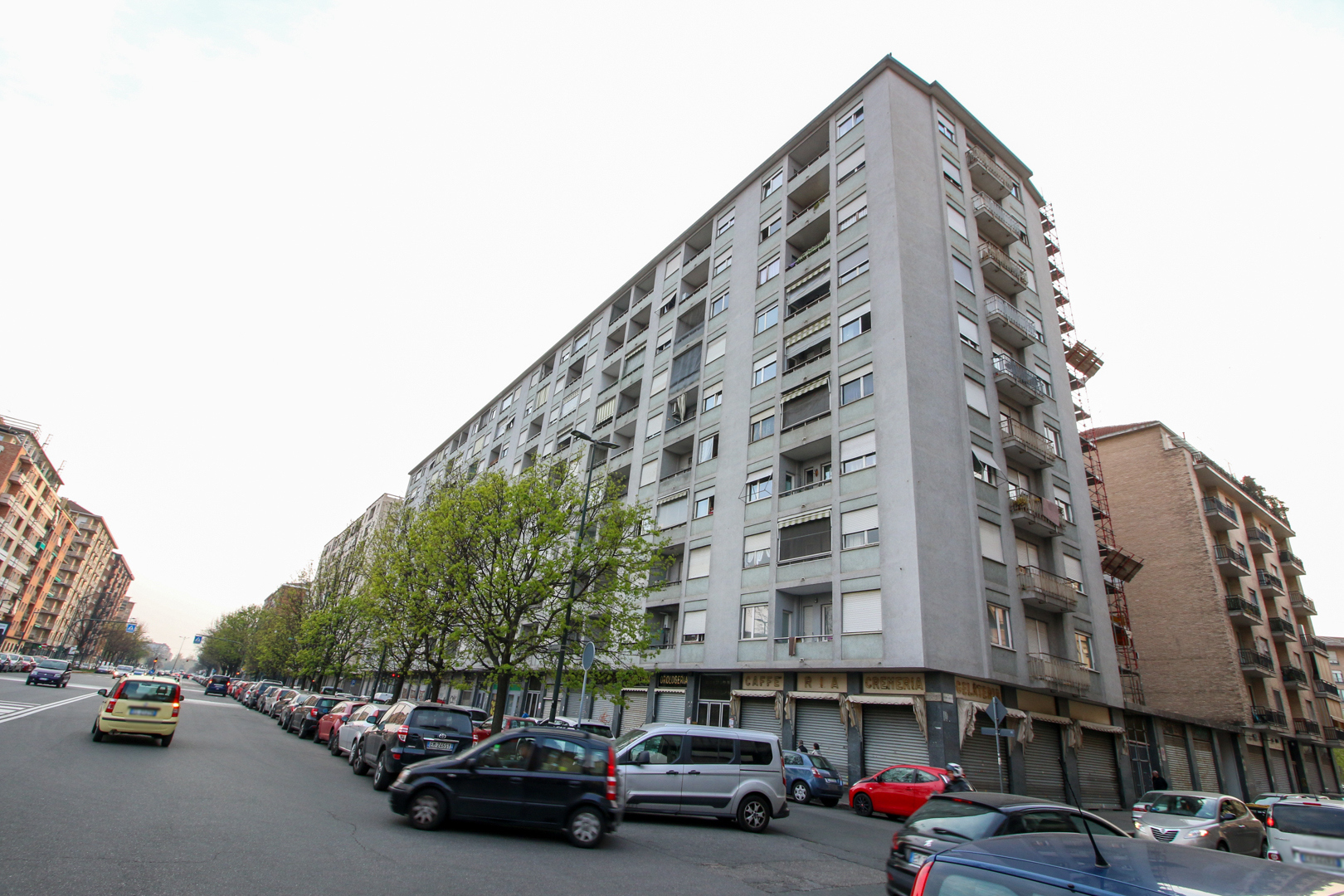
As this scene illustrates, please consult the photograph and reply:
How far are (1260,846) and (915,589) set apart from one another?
29.7 feet

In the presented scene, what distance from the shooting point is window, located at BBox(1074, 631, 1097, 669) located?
985 inches

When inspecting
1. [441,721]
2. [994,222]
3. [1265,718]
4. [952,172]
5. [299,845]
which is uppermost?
[952,172]

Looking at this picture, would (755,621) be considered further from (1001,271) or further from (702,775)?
(1001,271)

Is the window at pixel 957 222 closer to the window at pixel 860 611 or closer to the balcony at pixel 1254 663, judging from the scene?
the window at pixel 860 611

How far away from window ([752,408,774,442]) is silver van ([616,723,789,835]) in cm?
1707

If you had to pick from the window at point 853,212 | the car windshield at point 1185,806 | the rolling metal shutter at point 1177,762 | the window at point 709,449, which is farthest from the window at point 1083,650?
the window at point 853,212

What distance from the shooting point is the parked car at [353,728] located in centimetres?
1714

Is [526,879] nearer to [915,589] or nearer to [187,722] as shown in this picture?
[915,589]

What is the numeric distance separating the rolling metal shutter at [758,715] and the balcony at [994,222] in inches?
891

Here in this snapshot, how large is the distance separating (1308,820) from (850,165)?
27193 mm

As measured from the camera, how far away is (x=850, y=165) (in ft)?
99.4

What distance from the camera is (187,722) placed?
23.3 metres

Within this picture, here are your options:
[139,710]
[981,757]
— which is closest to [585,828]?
[139,710]

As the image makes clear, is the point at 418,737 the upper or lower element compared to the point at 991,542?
lower
